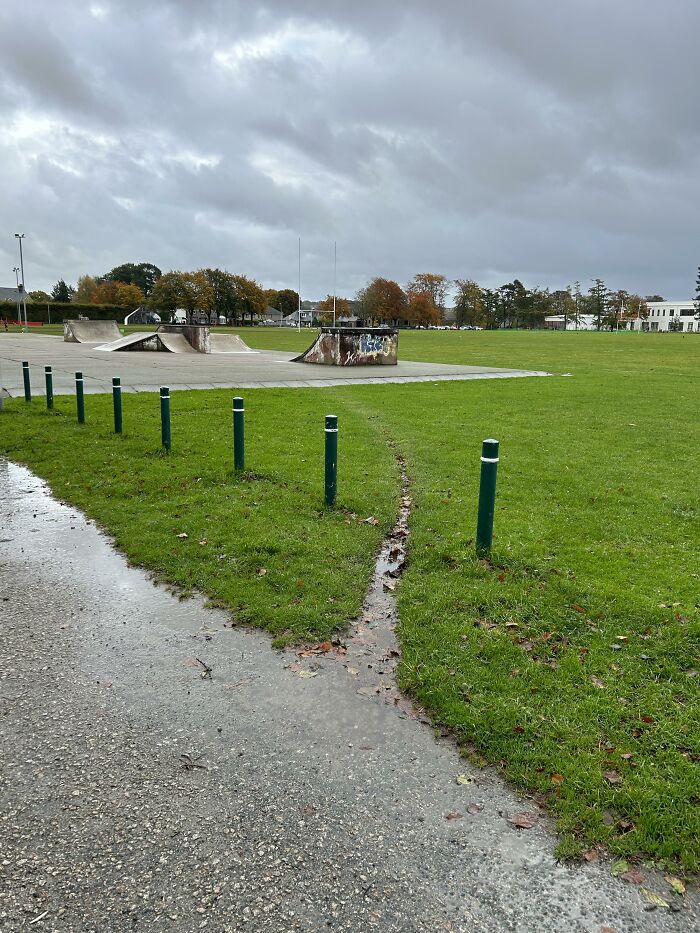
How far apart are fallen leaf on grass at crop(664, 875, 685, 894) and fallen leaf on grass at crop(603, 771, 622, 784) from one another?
1.70 ft

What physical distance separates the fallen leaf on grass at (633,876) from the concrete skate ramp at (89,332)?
49.8 meters

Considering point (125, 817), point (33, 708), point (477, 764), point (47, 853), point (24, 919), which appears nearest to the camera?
point (24, 919)

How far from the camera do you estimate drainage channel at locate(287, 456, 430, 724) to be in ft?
13.2

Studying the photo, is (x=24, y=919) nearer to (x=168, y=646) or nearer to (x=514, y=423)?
(x=168, y=646)

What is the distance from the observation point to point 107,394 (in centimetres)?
1633

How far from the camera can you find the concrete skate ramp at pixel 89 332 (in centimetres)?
4791

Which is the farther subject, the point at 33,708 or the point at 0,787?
the point at 33,708

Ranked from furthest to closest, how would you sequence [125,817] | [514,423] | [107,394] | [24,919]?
[107,394], [514,423], [125,817], [24,919]

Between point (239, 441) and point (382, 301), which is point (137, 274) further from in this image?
point (239, 441)

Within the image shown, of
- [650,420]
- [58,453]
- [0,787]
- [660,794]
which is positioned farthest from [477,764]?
[650,420]

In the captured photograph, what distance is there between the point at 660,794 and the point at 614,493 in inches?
211

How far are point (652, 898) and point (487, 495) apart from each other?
349cm

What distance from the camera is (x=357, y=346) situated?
1094 inches

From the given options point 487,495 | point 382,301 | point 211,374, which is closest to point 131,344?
point 211,374
